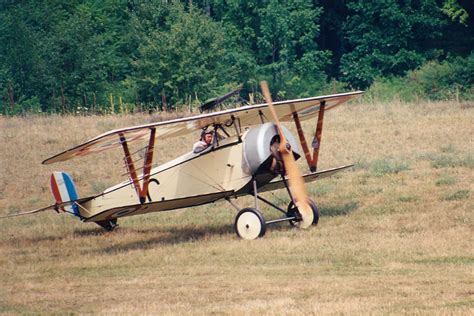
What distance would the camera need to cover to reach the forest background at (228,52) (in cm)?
4156

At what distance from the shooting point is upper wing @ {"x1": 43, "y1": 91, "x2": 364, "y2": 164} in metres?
16.3

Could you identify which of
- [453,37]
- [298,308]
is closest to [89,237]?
[298,308]

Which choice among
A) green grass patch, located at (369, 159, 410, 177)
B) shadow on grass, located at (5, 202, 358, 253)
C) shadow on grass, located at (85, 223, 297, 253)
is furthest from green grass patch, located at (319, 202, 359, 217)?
green grass patch, located at (369, 159, 410, 177)

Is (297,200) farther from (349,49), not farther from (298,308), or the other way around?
(349,49)

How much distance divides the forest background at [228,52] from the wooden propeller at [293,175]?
23212mm

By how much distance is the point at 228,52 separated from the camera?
46.9 m

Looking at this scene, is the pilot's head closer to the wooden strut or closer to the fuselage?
the fuselage

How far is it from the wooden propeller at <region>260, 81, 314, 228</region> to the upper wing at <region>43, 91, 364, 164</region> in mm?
312

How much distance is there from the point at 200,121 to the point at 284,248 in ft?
8.34

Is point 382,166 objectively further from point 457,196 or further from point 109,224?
point 109,224

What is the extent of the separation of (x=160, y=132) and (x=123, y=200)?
57.7 inches

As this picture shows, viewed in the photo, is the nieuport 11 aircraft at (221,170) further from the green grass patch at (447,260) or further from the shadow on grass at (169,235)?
the green grass patch at (447,260)

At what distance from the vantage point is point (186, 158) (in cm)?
1758

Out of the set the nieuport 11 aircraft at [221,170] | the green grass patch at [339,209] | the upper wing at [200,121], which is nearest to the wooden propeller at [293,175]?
the nieuport 11 aircraft at [221,170]
